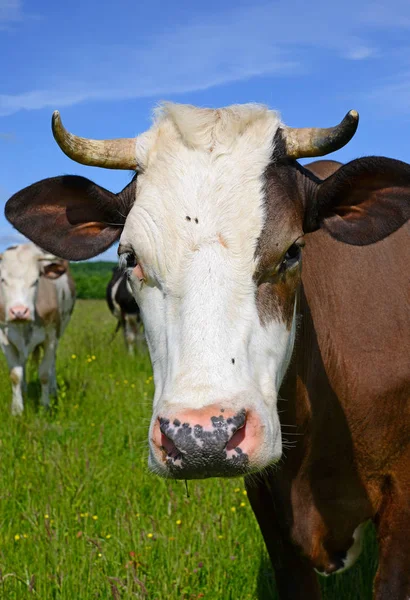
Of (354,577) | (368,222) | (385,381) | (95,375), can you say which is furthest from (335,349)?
(95,375)

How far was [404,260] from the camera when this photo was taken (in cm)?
353

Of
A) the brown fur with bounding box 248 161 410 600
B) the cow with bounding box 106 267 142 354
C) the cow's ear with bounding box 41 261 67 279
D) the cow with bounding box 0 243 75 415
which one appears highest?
the brown fur with bounding box 248 161 410 600

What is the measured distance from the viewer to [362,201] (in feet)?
10.3

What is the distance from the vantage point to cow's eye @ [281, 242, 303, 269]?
2.73 m

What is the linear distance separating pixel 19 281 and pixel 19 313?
28.5 inches

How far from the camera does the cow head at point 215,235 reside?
2295 millimetres

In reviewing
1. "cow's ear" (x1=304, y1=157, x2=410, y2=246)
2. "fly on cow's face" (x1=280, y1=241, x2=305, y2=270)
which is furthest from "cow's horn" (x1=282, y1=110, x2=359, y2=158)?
"fly on cow's face" (x1=280, y1=241, x2=305, y2=270)

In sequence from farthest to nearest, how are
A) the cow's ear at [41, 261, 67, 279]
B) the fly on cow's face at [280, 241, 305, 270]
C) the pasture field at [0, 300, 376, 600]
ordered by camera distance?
the cow's ear at [41, 261, 67, 279], the pasture field at [0, 300, 376, 600], the fly on cow's face at [280, 241, 305, 270]

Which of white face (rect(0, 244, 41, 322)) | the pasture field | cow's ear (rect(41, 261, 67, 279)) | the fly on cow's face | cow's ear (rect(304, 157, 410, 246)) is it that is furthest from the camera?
cow's ear (rect(41, 261, 67, 279))

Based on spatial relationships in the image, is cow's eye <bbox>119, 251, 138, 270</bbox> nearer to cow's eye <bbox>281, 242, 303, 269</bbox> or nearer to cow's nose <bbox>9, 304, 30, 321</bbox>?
cow's eye <bbox>281, 242, 303, 269</bbox>

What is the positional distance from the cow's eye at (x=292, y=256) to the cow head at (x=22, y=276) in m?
7.16

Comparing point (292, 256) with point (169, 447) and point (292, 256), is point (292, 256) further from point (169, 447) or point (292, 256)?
point (169, 447)

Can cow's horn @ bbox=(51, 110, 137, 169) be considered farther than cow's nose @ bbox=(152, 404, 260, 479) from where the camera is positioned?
Yes

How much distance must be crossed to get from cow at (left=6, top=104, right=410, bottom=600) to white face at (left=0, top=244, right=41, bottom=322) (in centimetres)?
640
